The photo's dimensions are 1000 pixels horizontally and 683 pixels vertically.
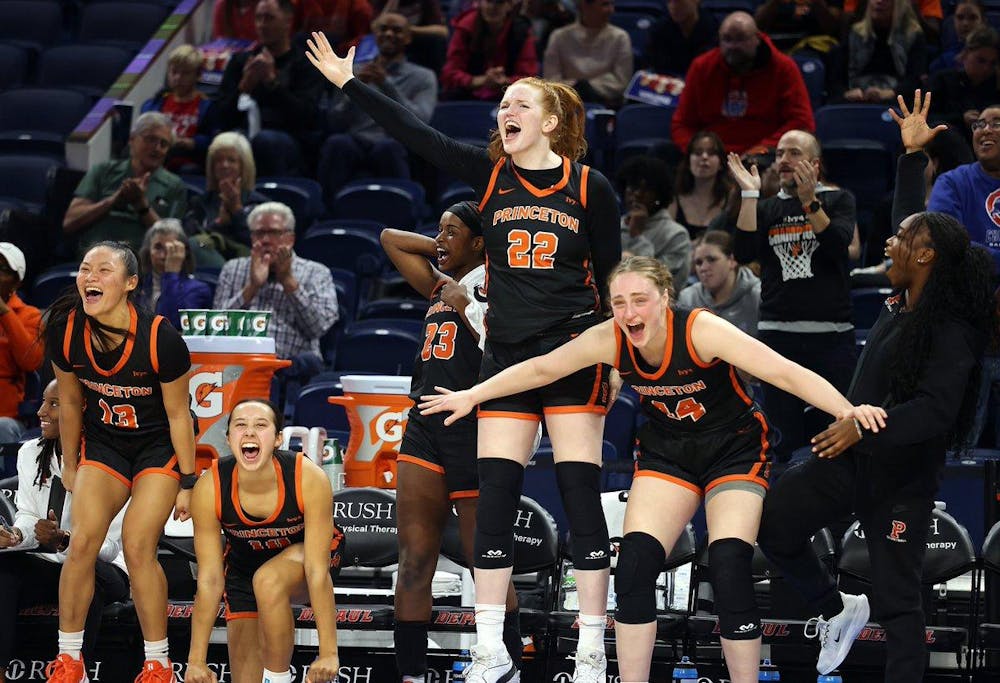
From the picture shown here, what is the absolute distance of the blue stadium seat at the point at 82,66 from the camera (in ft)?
36.3

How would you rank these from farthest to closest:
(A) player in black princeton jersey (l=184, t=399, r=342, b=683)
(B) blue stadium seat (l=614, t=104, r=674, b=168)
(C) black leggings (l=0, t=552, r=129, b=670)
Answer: (B) blue stadium seat (l=614, t=104, r=674, b=168) < (C) black leggings (l=0, t=552, r=129, b=670) < (A) player in black princeton jersey (l=184, t=399, r=342, b=683)

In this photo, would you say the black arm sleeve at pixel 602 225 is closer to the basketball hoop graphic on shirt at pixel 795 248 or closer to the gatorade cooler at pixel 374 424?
the gatorade cooler at pixel 374 424

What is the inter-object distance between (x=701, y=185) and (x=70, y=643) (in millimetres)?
4403

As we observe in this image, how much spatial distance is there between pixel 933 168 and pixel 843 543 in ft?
9.39

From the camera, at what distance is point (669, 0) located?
9727mm

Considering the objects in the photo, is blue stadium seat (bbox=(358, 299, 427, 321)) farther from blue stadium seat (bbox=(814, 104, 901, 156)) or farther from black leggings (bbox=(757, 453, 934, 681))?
black leggings (bbox=(757, 453, 934, 681))

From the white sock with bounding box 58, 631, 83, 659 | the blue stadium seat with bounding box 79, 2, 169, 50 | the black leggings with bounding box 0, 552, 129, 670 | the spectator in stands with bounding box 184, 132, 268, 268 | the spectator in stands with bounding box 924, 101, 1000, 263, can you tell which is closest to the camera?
the white sock with bounding box 58, 631, 83, 659

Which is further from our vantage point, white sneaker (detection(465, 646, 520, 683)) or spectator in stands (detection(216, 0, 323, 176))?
spectator in stands (detection(216, 0, 323, 176))

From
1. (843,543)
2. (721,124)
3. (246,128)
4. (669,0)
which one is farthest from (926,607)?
(246,128)

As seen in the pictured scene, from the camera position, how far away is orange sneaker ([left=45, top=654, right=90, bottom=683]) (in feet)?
17.5

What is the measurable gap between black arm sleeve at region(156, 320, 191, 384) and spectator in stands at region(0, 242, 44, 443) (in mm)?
2105

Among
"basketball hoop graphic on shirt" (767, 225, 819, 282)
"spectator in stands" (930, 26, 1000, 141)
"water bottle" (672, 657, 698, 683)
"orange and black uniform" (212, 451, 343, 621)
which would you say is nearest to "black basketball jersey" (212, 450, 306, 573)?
"orange and black uniform" (212, 451, 343, 621)

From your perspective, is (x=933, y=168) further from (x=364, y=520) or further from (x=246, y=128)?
(x=246, y=128)

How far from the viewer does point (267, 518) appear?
17.7 feet
